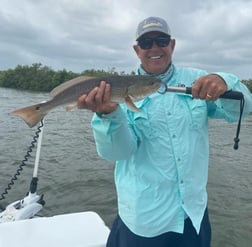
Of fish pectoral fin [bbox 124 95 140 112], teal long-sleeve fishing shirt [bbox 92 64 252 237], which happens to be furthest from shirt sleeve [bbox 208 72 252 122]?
fish pectoral fin [bbox 124 95 140 112]

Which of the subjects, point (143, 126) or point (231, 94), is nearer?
point (231, 94)

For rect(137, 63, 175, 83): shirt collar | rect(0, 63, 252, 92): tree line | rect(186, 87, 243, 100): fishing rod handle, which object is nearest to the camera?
rect(186, 87, 243, 100): fishing rod handle

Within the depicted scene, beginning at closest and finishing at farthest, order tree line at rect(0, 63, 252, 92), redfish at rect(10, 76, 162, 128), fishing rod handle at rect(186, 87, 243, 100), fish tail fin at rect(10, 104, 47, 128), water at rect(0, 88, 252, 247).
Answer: fishing rod handle at rect(186, 87, 243, 100) → redfish at rect(10, 76, 162, 128) → fish tail fin at rect(10, 104, 47, 128) → water at rect(0, 88, 252, 247) → tree line at rect(0, 63, 252, 92)

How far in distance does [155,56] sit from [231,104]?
676 mm

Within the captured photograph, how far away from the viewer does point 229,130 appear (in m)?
21.5

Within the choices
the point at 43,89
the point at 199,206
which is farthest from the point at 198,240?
the point at 43,89

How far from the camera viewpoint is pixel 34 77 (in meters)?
65.4

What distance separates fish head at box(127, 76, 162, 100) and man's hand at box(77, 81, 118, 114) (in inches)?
9.7

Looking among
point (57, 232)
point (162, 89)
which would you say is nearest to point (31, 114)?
point (162, 89)

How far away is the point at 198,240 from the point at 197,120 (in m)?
0.92

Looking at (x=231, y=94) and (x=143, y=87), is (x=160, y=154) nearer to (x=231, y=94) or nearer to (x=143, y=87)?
(x=143, y=87)

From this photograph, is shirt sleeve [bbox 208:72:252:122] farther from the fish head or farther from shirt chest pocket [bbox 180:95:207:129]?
the fish head

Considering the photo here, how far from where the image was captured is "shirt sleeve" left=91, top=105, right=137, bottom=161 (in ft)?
8.75

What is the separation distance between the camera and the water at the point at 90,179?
28.0 ft
